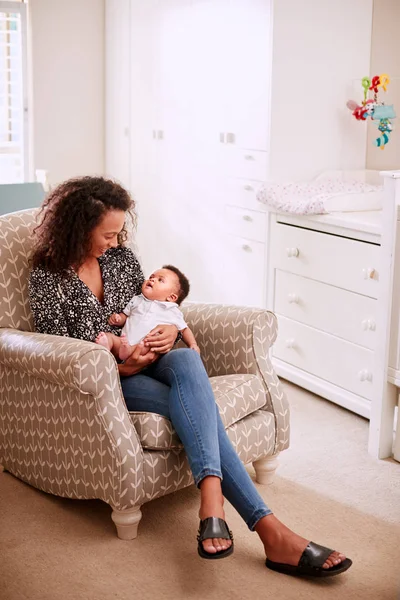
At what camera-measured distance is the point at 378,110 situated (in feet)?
11.9

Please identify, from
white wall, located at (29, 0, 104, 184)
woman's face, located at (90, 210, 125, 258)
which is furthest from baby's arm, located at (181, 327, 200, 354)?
white wall, located at (29, 0, 104, 184)

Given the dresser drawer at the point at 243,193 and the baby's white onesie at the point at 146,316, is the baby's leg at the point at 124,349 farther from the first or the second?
the dresser drawer at the point at 243,193

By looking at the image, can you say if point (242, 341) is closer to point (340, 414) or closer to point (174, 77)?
point (340, 414)

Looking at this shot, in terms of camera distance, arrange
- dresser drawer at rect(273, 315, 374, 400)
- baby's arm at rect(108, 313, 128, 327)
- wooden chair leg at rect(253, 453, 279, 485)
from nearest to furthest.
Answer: baby's arm at rect(108, 313, 128, 327)
wooden chair leg at rect(253, 453, 279, 485)
dresser drawer at rect(273, 315, 374, 400)

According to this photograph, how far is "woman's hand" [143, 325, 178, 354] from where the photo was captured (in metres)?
2.41

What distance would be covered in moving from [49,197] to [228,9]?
6.09 ft

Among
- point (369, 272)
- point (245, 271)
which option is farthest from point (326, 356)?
point (245, 271)

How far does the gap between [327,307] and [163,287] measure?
3.37 feet

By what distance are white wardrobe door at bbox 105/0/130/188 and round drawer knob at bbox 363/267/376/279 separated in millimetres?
2305

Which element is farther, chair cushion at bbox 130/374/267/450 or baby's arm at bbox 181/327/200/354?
baby's arm at bbox 181/327/200/354

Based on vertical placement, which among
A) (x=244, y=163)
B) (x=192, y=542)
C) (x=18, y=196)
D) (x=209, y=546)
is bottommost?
(x=192, y=542)

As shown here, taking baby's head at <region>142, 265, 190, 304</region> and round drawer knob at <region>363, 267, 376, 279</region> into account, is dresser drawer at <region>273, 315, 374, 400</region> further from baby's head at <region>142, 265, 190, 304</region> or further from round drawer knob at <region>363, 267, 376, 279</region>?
baby's head at <region>142, 265, 190, 304</region>

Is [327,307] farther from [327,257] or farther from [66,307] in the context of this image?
[66,307]

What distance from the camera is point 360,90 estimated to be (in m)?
3.83
